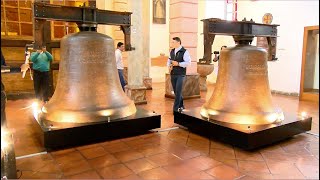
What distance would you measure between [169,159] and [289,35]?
22.8 feet

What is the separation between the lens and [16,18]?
737 cm

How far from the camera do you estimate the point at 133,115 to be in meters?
4.21

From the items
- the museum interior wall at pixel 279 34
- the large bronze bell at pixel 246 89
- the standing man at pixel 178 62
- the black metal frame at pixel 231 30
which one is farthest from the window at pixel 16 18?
the large bronze bell at pixel 246 89

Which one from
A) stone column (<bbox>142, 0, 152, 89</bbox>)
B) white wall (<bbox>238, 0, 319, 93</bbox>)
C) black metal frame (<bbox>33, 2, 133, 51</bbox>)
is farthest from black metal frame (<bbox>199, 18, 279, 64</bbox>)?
stone column (<bbox>142, 0, 152, 89</bbox>)

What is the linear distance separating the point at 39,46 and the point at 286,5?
7.68m

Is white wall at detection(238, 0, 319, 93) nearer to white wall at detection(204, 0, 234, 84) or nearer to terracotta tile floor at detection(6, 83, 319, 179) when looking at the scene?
white wall at detection(204, 0, 234, 84)

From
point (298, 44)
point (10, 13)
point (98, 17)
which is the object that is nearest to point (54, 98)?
point (98, 17)

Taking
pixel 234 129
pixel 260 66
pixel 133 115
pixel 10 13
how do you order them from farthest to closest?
pixel 10 13 → pixel 133 115 → pixel 260 66 → pixel 234 129

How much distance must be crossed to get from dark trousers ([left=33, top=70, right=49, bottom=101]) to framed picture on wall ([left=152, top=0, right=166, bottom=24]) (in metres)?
5.98

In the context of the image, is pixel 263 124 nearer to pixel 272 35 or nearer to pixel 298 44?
pixel 272 35

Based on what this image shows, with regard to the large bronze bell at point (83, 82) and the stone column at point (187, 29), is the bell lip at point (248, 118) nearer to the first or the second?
the large bronze bell at point (83, 82)

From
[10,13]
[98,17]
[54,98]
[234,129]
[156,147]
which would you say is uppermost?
[10,13]

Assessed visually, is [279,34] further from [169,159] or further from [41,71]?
[169,159]

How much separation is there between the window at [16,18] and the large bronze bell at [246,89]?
575 cm
